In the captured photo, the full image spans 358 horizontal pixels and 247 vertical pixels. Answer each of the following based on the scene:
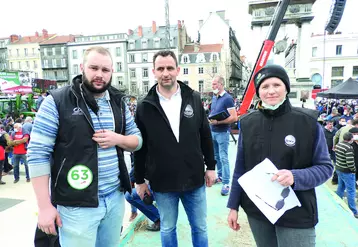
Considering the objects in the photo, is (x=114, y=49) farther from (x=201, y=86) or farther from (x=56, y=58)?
(x=201, y=86)

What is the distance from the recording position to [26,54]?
51031 millimetres

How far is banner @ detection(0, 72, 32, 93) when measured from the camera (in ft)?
67.3

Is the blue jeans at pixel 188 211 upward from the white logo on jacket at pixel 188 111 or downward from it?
downward

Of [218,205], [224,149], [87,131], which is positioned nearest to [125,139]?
[87,131]

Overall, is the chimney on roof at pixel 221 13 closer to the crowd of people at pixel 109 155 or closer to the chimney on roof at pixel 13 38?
the chimney on roof at pixel 13 38

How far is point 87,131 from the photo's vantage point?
1.73m

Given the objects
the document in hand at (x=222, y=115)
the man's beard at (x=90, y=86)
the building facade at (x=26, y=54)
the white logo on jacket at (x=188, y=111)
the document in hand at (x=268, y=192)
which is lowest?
the document in hand at (x=268, y=192)

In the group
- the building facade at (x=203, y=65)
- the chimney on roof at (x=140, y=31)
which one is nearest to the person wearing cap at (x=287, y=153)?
the building facade at (x=203, y=65)

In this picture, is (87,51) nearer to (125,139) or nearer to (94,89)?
(94,89)

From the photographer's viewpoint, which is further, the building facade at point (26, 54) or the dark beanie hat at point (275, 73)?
the building facade at point (26, 54)

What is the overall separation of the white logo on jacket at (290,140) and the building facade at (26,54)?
57.7 meters

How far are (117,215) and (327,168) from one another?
1548 millimetres

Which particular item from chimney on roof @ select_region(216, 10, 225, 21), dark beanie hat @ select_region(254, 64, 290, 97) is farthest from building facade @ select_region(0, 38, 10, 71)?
dark beanie hat @ select_region(254, 64, 290, 97)

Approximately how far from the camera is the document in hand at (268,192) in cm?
166
